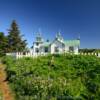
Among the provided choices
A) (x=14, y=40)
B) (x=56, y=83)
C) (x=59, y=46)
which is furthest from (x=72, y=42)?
(x=56, y=83)

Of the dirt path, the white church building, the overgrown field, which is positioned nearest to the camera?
the overgrown field

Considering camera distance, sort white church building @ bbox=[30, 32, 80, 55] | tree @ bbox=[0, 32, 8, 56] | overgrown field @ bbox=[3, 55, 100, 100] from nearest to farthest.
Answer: overgrown field @ bbox=[3, 55, 100, 100]
white church building @ bbox=[30, 32, 80, 55]
tree @ bbox=[0, 32, 8, 56]

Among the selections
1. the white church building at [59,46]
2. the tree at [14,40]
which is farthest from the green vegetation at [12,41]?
the white church building at [59,46]

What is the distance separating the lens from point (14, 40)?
7012 centimetres

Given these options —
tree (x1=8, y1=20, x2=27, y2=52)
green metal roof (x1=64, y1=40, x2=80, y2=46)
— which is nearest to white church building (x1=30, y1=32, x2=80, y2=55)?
green metal roof (x1=64, y1=40, x2=80, y2=46)

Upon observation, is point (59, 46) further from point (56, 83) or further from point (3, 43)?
point (56, 83)

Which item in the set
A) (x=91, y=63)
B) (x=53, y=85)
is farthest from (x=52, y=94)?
(x=91, y=63)

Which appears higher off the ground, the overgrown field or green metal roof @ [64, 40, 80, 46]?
green metal roof @ [64, 40, 80, 46]

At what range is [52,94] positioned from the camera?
77.3 feet

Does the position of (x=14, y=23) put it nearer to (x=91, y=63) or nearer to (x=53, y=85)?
(x=91, y=63)

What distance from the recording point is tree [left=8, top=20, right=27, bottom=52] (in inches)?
2725

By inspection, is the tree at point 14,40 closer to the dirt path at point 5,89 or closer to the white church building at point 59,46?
the white church building at point 59,46

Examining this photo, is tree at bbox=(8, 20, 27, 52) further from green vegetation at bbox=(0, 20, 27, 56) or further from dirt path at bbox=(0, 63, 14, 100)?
dirt path at bbox=(0, 63, 14, 100)

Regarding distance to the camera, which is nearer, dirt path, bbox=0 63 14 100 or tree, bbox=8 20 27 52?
dirt path, bbox=0 63 14 100
